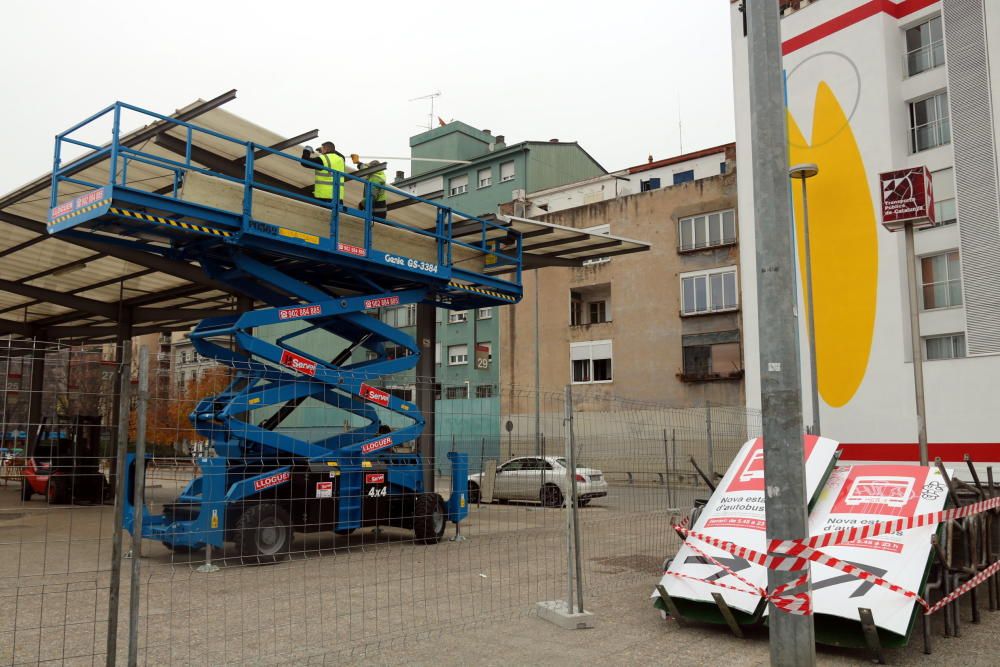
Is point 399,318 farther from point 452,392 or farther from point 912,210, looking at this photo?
point 912,210

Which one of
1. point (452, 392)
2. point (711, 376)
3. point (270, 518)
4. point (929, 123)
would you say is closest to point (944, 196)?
point (929, 123)

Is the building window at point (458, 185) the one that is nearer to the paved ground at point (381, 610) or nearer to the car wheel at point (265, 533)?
the paved ground at point (381, 610)

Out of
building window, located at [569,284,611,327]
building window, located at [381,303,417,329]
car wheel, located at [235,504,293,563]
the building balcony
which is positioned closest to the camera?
car wheel, located at [235,504,293,563]

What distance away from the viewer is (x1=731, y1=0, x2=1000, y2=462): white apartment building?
2481cm

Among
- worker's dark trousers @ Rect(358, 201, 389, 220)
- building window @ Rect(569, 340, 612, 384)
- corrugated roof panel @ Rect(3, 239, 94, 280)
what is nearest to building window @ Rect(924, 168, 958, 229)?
building window @ Rect(569, 340, 612, 384)

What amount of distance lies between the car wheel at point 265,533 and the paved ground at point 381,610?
0.41m

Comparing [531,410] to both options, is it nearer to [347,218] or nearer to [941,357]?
[941,357]

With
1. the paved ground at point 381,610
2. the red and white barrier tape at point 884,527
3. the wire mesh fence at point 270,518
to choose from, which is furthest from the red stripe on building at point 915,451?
the red and white barrier tape at point 884,527

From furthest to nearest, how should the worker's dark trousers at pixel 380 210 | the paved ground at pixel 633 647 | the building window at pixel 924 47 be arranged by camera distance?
1. the building window at pixel 924 47
2. the worker's dark trousers at pixel 380 210
3. the paved ground at pixel 633 647

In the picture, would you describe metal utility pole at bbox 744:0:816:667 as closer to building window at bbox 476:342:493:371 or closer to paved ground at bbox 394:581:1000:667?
paved ground at bbox 394:581:1000:667

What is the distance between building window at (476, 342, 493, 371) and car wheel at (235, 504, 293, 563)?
105 ft

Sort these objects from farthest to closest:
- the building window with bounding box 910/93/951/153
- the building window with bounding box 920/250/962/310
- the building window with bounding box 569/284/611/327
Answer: the building window with bounding box 569/284/611/327 → the building window with bounding box 910/93/951/153 → the building window with bounding box 920/250/962/310

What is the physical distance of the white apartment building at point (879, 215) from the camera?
2481 cm

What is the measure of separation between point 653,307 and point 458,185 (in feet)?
69.2
